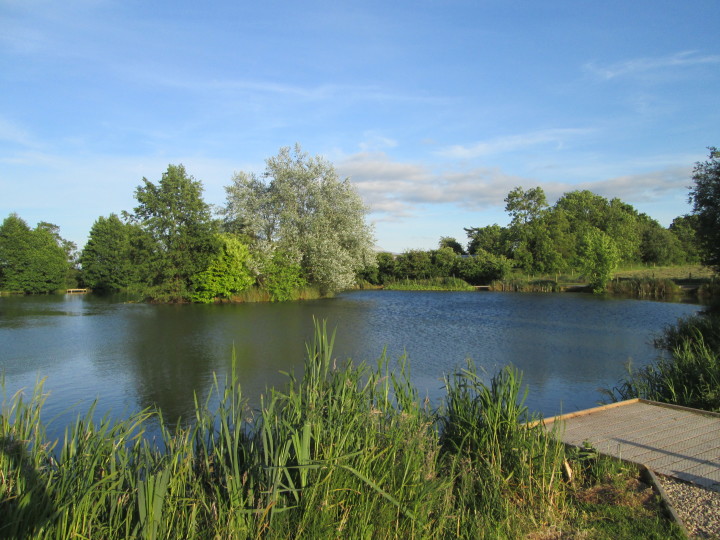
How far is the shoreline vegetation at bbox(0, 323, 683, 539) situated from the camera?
285 cm

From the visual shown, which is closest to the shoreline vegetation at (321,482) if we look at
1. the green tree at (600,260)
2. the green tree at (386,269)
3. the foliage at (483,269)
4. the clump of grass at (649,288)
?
the clump of grass at (649,288)

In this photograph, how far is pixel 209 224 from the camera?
25.9 metres

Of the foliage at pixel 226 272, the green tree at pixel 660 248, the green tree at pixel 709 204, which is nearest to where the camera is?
the green tree at pixel 709 204

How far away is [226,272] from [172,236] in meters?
3.20

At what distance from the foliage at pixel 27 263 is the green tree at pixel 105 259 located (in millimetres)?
1785

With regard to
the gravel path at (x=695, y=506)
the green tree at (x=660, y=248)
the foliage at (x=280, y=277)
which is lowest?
the gravel path at (x=695, y=506)

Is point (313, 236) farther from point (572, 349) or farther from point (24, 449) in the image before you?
point (24, 449)

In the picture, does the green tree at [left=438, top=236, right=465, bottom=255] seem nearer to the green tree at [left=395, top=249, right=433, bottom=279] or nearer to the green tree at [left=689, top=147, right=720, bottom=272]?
the green tree at [left=395, top=249, right=433, bottom=279]

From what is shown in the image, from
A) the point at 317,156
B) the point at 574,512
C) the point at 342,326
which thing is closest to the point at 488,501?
the point at 574,512

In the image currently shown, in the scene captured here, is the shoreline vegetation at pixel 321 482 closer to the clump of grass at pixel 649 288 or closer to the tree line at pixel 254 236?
the tree line at pixel 254 236

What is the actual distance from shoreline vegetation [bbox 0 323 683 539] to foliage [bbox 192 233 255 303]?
21702 millimetres

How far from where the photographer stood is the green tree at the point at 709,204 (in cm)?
1802

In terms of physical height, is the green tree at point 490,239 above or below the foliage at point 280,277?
above

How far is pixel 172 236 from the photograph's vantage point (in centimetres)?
2558
